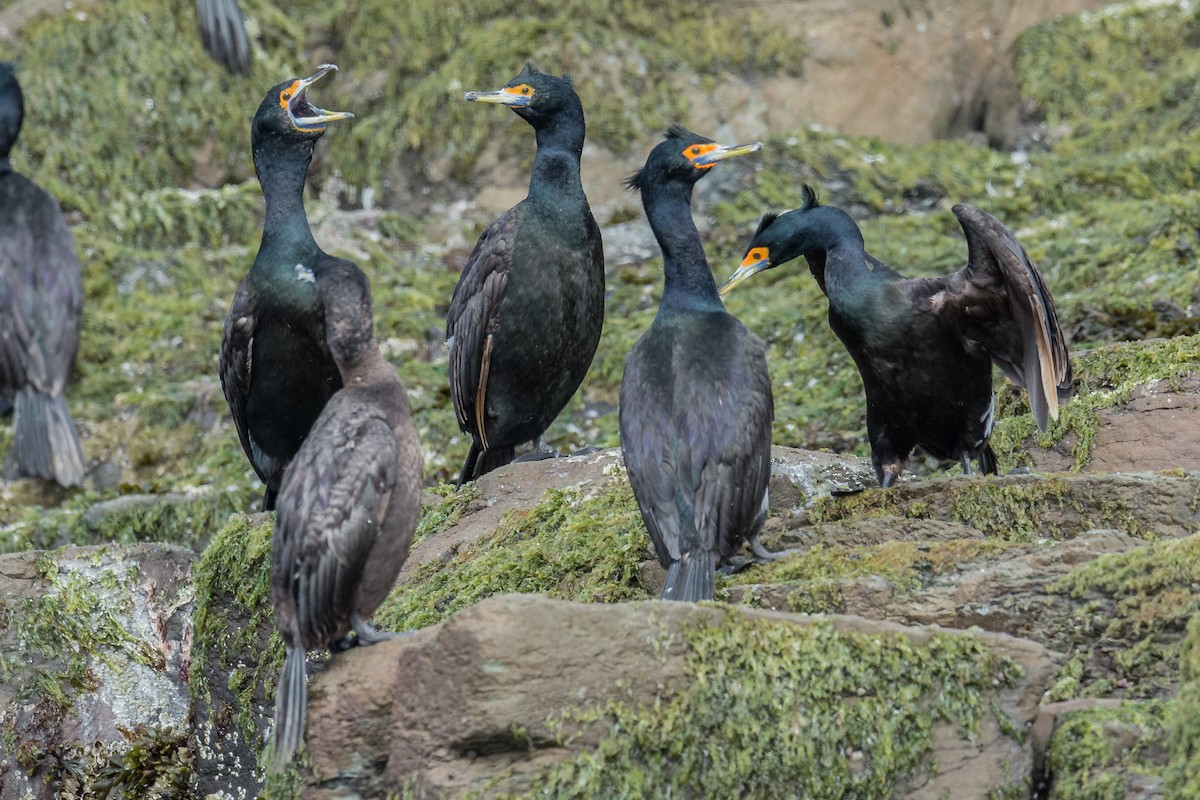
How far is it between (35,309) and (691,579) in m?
5.89

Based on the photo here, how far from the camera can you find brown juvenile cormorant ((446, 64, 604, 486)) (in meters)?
7.38

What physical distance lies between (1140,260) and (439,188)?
202 inches

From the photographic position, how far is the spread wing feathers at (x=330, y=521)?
4.63 meters

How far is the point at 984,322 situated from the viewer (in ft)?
21.0

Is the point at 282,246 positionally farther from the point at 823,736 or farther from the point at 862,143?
the point at 862,143

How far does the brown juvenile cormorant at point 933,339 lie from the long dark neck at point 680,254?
0.77 metres

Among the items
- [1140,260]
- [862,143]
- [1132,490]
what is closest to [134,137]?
[862,143]

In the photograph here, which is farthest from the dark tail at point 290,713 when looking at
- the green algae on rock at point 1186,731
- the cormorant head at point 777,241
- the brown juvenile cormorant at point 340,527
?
the cormorant head at point 777,241

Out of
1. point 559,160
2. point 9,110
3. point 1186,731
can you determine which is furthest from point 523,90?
point 1186,731

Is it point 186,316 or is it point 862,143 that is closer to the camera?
point 186,316

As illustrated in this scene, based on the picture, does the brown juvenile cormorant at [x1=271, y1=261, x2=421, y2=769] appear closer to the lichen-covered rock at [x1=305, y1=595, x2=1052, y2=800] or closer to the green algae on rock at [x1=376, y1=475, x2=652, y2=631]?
the lichen-covered rock at [x1=305, y1=595, x2=1052, y2=800]

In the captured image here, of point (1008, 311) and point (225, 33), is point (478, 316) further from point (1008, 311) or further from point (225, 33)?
point (225, 33)

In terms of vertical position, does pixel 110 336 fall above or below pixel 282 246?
below

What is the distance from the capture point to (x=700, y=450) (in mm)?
5461
